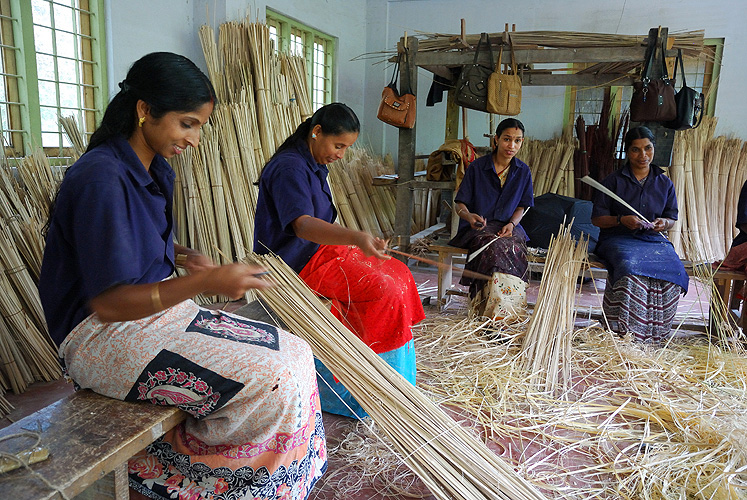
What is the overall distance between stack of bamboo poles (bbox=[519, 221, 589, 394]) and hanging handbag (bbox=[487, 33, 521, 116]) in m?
1.55

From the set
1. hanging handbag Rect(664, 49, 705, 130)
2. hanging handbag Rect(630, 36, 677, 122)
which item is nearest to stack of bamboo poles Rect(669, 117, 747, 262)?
hanging handbag Rect(664, 49, 705, 130)

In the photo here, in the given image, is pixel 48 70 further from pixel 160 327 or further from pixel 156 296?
pixel 156 296

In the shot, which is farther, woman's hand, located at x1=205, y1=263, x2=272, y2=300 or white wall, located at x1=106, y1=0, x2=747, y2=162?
white wall, located at x1=106, y1=0, x2=747, y2=162

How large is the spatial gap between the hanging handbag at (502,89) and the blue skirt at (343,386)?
2.56 meters

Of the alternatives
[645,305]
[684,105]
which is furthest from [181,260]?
[684,105]

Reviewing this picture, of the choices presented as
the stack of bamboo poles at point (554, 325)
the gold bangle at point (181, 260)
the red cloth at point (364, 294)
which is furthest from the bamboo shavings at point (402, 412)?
the stack of bamboo poles at point (554, 325)

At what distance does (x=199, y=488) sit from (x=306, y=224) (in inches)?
40.5

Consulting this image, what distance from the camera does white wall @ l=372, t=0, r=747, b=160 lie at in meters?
6.43

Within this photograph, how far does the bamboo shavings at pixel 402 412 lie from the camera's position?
161cm

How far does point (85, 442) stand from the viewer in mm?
1271

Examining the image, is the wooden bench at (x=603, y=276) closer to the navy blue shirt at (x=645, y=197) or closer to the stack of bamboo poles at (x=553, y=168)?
the navy blue shirt at (x=645, y=197)

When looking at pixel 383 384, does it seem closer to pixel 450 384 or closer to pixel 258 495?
pixel 258 495

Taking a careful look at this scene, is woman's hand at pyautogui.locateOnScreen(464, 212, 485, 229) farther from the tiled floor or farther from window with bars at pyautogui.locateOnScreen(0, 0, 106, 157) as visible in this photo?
window with bars at pyautogui.locateOnScreen(0, 0, 106, 157)

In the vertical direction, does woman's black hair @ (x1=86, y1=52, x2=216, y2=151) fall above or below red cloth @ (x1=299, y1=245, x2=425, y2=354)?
above
